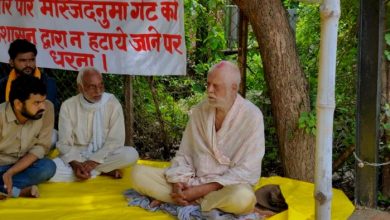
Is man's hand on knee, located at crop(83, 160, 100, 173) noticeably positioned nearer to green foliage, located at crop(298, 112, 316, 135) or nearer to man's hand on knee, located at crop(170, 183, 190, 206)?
man's hand on knee, located at crop(170, 183, 190, 206)

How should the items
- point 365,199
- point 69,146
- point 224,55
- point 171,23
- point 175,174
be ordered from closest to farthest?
point 175,174, point 365,199, point 69,146, point 171,23, point 224,55

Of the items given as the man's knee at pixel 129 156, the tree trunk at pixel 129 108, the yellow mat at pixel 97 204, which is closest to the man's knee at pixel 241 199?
the yellow mat at pixel 97 204

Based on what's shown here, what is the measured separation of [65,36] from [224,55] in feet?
5.55

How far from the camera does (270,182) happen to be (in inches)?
170

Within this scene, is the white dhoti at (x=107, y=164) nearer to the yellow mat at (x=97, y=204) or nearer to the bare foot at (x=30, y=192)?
the yellow mat at (x=97, y=204)

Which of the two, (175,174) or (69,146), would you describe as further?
(69,146)

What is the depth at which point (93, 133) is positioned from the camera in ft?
15.4

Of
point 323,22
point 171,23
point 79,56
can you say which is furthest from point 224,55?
point 323,22

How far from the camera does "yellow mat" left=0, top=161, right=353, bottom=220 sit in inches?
147

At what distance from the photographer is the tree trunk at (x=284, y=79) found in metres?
4.29

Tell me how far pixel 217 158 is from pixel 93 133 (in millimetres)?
1430

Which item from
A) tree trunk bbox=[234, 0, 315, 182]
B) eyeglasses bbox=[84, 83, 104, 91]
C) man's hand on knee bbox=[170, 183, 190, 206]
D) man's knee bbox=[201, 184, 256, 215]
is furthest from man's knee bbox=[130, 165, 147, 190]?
tree trunk bbox=[234, 0, 315, 182]

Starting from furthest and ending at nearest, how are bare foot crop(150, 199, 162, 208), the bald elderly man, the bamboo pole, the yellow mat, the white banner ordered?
the white banner, bare foot crop(150, 199, 162, 208), the yellow mat, the bald elderly man, the bamboo pole

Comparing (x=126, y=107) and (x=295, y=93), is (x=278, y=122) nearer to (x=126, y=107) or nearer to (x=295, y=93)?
(x=295, y=93)
